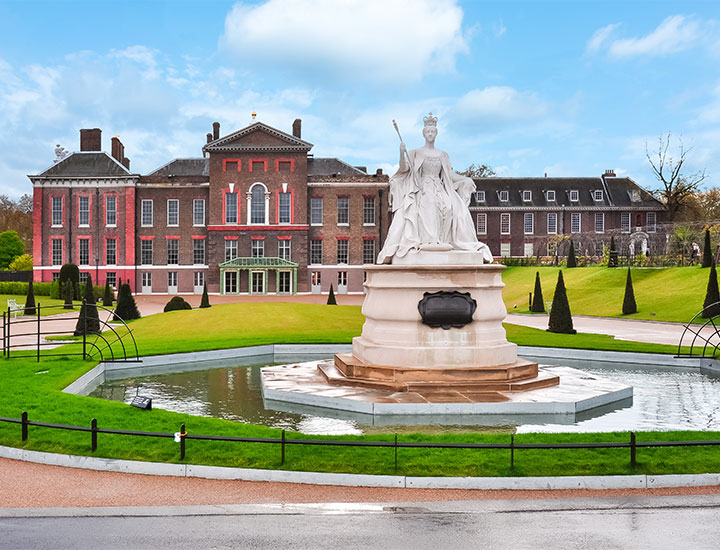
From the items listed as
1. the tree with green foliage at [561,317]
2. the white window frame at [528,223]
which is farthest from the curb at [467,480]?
the white window frame at [528,223]

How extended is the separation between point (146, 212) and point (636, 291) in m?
41.9

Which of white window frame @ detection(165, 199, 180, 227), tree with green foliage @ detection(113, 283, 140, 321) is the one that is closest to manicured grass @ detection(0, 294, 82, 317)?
tree with green foliage @ detection(113, 283, 140, 321)

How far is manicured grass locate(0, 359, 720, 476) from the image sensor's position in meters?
7.36

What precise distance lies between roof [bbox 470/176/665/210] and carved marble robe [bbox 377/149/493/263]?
57.2m

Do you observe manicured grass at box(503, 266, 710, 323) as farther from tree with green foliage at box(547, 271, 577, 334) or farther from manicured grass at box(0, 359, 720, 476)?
manicured grass at box(0, 359, 720, 476)

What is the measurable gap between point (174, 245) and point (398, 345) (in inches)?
1919

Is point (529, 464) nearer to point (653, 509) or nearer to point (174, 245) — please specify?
point (653, 509)

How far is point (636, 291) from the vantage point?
41094 millimetres

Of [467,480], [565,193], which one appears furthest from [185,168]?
[467,480]

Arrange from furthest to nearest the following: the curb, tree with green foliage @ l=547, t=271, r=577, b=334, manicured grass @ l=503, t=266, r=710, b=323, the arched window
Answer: the arched window, manicured grass @ l=503, t=266, r=710, b=323, tree with green foliage @ l=547, t=271, r=577, b=334, the curb

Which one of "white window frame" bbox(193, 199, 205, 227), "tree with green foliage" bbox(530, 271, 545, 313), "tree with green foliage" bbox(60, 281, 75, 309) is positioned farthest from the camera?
"white window frame" bbox(193, 199, 205, 227)

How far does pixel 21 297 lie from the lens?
152 ft

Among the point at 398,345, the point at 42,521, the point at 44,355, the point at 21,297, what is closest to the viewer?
the point at 42,521

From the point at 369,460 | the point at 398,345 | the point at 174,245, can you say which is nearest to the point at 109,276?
the point at 174,245
